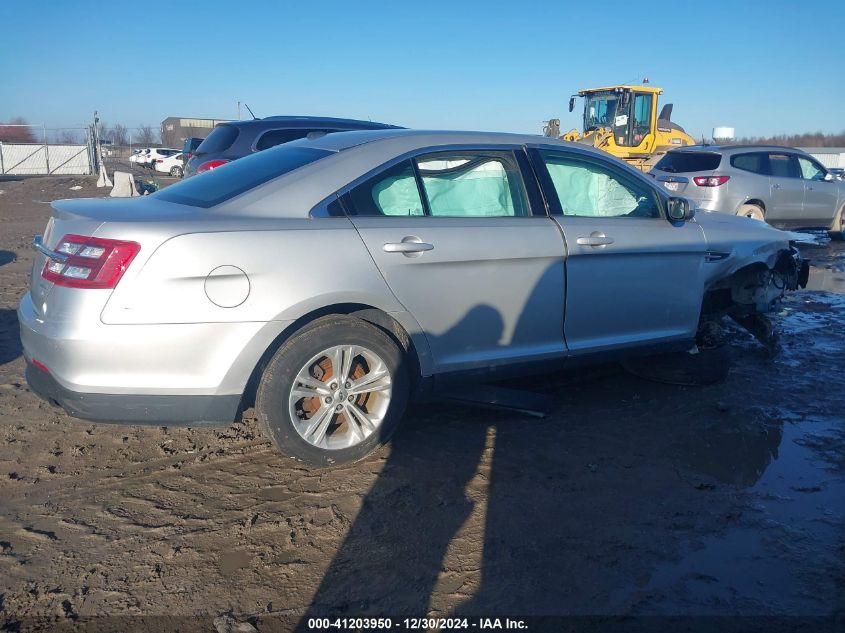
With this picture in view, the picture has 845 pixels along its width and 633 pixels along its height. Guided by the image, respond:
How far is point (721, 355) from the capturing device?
210 inches

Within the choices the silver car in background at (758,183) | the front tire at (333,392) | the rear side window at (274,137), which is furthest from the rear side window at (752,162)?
the front tire at (333,392)

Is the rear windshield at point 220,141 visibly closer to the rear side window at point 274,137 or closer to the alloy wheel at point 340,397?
the rear side window at point 274,137

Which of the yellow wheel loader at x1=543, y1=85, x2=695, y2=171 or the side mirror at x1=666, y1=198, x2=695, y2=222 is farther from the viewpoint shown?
the yellow wheel loader at x1=543, y1=85, x2=695, y2=171

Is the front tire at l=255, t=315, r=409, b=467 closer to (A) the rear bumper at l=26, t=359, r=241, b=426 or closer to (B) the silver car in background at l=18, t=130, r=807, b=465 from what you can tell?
(B) the silver car in background at l=18, t=130, r=807, b=465

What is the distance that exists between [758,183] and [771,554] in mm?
10174

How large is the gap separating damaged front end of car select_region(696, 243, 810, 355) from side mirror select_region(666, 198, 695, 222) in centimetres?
93

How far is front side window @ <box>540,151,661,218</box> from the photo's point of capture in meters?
4.48

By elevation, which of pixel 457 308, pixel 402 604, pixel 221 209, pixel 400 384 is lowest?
pixel 402 604

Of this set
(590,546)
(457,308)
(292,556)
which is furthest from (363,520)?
(457,308)

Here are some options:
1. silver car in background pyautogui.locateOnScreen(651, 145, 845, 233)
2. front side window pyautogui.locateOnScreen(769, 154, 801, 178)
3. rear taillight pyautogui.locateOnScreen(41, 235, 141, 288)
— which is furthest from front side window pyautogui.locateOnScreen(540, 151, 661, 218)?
front side window pyautogui.locateOnScreen(769, 154, 801, 178)

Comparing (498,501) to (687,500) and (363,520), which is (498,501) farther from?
(687,500)

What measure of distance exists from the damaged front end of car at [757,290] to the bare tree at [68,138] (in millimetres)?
34108

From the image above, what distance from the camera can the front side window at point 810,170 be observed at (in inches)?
496

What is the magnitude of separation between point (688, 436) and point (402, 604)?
2.31 meters
